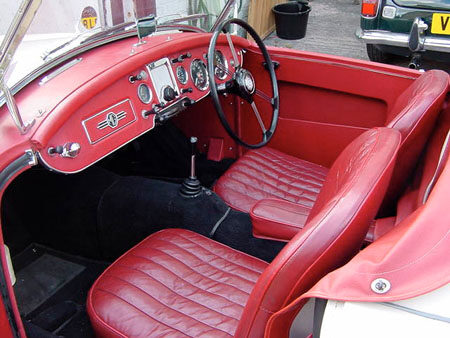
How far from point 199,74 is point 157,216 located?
679 mm

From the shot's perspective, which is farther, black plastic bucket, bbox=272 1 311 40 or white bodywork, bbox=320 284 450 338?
black plastic bucket, bbox=272 1 311 40

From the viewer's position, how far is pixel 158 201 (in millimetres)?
2035

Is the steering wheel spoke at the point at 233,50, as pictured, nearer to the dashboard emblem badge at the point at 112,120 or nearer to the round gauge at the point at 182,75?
the round gauge at the point at 182,75

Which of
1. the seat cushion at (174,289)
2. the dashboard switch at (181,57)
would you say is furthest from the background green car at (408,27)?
the seat cushion at (174,289)

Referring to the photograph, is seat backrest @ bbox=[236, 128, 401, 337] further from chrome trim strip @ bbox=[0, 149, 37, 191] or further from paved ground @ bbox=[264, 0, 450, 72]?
paved ground @ bbox=[264, 0, 450, 72]

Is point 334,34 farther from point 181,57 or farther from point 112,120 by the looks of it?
point 112,120

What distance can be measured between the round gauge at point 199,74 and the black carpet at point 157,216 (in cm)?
48

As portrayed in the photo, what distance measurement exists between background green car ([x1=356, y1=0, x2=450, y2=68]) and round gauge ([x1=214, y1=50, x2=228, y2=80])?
2350 mm

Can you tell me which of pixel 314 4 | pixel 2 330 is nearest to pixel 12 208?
pixel 2 330

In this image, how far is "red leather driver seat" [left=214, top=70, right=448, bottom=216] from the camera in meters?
1.46

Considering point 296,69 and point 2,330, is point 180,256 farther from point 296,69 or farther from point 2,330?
point 296,69

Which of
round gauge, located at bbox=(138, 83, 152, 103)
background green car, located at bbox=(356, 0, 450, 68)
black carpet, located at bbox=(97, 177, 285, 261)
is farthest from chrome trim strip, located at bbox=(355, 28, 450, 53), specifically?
round gauge, located at bbox=(138, 83, 152, 103)

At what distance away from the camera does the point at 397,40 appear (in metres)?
4.21

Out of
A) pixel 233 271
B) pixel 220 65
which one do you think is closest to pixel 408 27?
pixel 220 65
